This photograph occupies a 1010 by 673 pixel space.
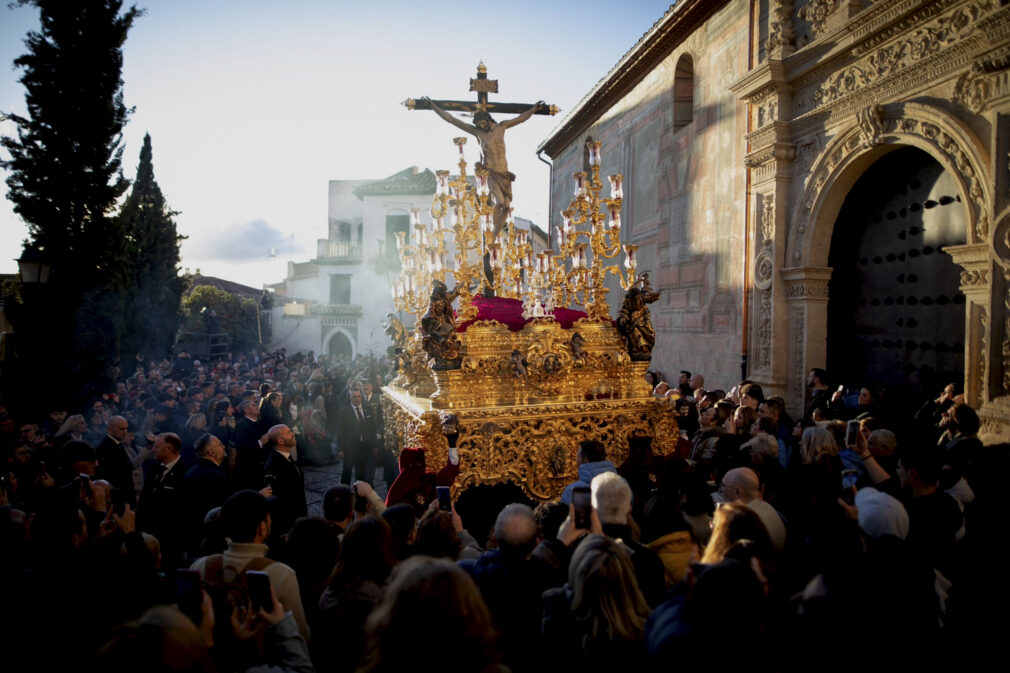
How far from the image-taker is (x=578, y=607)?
2123 mm

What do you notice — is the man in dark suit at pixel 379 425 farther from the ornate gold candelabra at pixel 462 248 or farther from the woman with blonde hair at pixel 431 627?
the woman with blonde hair at pixel 431 627

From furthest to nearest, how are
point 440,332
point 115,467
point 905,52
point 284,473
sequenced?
point 905,52 → point 440,332 → point 115,467 → point 284,473

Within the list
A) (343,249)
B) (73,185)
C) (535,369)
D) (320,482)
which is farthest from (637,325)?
(343,249)

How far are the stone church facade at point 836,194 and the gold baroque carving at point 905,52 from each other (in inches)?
0.8

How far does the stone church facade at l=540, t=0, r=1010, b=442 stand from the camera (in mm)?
5867

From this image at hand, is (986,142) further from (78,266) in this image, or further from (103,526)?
(78,266)

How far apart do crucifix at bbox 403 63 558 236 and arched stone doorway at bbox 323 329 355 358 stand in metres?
25.5

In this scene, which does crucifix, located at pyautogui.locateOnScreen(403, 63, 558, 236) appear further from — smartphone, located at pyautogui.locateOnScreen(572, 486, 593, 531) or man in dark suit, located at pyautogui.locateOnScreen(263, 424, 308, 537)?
smartphone, located at pyautogui.locateOnScreen(572, 486, 593, 531)

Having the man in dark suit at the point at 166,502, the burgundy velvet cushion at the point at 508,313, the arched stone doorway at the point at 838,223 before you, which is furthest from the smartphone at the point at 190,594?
the arched stone doorway at the point at 838,223

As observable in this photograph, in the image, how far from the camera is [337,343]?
32.2 m

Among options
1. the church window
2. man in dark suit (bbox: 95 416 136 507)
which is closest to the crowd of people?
man in dark suit (bbox: 95 416 136 507)

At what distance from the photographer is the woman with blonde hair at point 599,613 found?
2006 millimetres

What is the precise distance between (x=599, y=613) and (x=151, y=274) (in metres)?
23.6

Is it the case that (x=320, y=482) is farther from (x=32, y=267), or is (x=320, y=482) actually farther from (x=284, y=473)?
(x=32, y=267)
